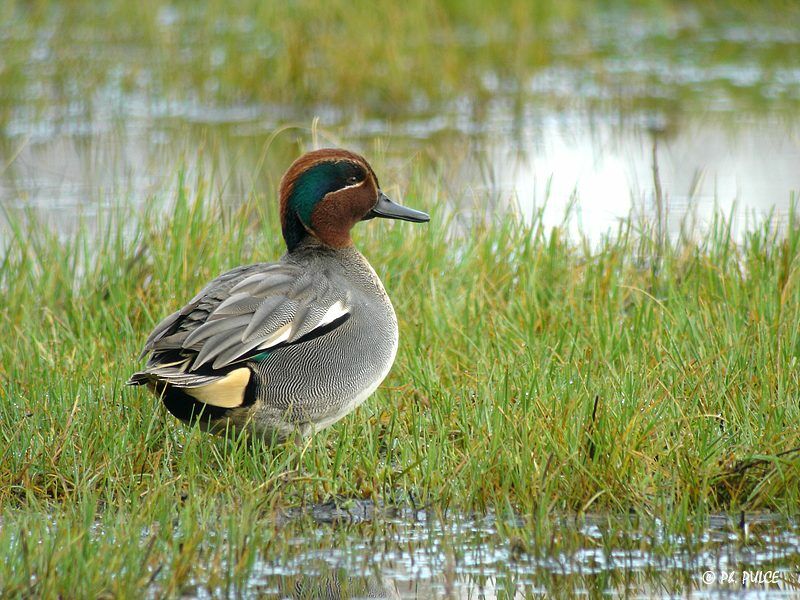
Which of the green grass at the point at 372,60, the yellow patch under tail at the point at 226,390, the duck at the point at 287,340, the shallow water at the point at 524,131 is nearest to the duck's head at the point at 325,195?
the duck at the point at 287,340

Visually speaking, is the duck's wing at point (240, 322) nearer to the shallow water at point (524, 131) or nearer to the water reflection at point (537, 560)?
the water reflection at point (537, 560)

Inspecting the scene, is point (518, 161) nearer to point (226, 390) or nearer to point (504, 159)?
point (504, 159)

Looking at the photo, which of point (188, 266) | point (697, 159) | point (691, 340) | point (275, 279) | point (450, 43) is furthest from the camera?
point (450, 43)

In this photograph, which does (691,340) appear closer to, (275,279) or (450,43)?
(275,279)

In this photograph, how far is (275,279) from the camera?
430 centimetres

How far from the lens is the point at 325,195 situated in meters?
4.59

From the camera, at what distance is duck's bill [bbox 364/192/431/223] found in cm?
481

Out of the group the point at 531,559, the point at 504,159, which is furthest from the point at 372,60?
the point at 531,559

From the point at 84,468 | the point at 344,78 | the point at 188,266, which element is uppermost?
the point at 344,78

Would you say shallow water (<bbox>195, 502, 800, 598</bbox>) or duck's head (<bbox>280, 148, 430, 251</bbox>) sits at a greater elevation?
duck's head (<bbox>280, 148, 430, 251</bbox>)

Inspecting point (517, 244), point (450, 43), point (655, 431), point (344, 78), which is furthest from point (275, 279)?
point (450, 43)

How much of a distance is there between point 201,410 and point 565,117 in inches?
285

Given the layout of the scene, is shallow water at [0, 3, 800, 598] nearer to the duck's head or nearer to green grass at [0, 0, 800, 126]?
green grass at [0, 0, 800, 126]

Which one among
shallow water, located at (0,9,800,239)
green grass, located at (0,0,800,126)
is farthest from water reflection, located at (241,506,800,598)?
green grass, located at (0,0,800,126)
